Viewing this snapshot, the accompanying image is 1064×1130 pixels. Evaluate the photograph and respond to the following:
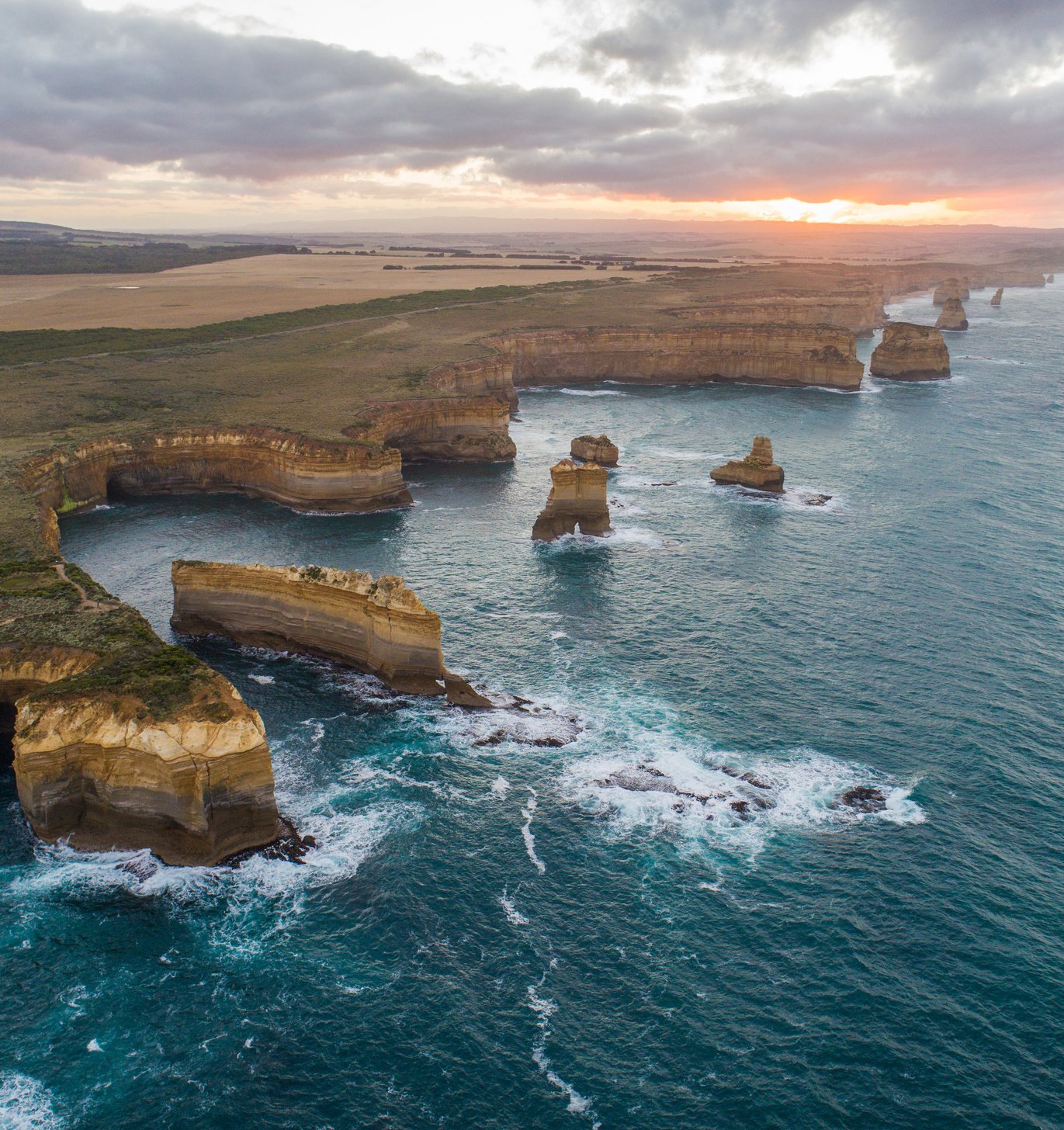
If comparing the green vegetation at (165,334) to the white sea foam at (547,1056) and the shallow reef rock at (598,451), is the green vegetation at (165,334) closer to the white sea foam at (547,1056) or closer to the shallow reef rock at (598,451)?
the shallow reef rock at (598,451)

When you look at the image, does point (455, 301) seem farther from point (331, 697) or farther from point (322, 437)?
point (331, 697)

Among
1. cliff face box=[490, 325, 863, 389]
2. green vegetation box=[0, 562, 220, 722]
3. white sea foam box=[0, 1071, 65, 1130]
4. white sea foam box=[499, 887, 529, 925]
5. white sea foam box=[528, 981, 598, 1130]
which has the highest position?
cliff face box=[490, 325, 863, 389]

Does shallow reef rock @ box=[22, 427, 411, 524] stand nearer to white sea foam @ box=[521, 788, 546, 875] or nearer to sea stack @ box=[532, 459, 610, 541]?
sea stack @ box=[532, 459, 610, 541]

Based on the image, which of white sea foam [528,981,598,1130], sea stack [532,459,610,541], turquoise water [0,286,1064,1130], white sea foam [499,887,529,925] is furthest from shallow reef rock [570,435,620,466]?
white sea foam [528,981,598,1130]

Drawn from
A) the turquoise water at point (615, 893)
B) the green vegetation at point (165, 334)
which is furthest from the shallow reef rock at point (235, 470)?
the green vegetation at point (165, 334)

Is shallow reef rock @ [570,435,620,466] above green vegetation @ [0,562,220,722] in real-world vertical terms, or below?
below

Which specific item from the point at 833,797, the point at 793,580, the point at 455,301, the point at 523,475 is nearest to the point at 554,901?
the point at 833,797
